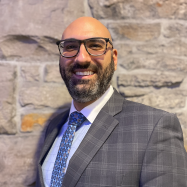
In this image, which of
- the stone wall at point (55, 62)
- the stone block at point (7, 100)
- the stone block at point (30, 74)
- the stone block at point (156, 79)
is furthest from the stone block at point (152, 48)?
the stone block at point (7, 100)

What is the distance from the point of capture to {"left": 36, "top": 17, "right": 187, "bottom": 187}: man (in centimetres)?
73

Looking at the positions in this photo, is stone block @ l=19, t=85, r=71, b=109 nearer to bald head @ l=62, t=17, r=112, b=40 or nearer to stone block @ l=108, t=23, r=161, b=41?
bald head @ l=62, t=17, r=112, b=40

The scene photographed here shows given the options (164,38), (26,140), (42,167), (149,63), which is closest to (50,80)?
(26,140)

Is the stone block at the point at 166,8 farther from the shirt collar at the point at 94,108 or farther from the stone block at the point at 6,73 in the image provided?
the stone block at the point at 6,73

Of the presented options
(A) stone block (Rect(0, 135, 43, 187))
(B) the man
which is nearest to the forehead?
(B) the man

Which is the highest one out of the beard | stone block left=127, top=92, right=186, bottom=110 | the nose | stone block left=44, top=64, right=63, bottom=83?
the nose

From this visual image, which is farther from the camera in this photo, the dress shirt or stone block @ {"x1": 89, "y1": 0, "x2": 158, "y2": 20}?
stone block @ {"x1": 89, "y1": 0, "x2": 158, "y2": 20}

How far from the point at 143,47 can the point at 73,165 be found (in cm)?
85

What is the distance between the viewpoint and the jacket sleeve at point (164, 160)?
698mm

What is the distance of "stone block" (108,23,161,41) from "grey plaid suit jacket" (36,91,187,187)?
562mm

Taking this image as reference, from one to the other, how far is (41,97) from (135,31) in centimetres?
76

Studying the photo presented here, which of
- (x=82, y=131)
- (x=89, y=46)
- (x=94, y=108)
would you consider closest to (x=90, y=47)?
(x=89, y=46)

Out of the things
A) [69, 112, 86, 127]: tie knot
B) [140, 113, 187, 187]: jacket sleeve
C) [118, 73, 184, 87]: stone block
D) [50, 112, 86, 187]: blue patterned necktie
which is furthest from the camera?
[118, 73, 184, 87]: stone block

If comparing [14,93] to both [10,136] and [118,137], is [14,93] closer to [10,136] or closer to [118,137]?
[10,136]
